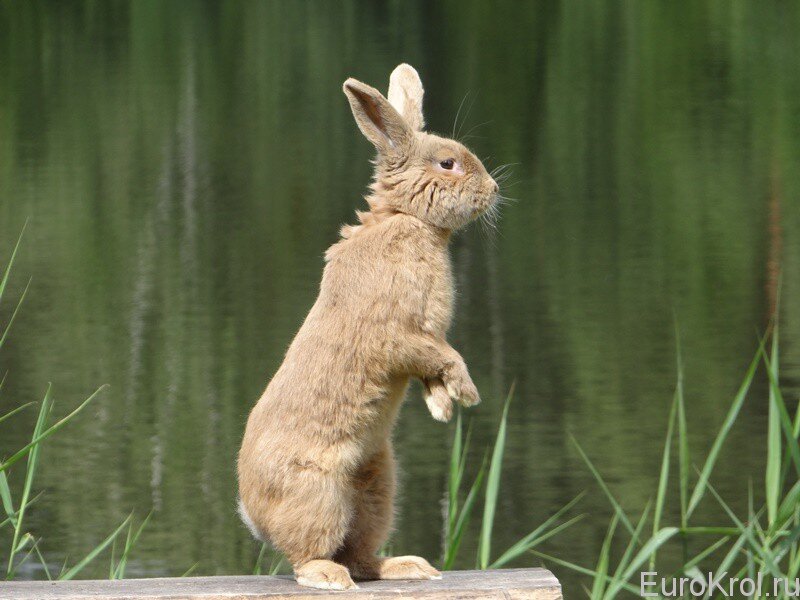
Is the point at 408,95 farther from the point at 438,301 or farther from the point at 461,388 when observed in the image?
the point at 461,388

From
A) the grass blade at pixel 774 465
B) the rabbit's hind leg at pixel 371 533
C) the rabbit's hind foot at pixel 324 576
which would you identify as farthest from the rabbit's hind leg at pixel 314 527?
the grass blade at pixel 774 465

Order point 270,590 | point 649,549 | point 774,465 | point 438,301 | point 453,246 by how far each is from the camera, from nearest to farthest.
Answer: point 270,590 → point 438,301 → point 649,549 → point 774,465 → point 453,246

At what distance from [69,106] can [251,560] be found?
49.8ft

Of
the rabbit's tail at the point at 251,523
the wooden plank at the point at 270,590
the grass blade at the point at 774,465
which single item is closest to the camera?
the wooden plank at the point at 270,590

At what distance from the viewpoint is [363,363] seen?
10.5 ft

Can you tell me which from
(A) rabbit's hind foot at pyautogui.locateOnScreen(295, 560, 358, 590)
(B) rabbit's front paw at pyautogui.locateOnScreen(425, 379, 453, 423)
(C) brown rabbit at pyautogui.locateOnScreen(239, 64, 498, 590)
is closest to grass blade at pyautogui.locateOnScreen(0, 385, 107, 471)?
(C) brown rabbit at pyautogui.locateOnScreen(239, 64, 498, 590)

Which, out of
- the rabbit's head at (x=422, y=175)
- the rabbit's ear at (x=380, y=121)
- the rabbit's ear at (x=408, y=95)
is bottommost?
the rabbit's head at (x=422, y=175)

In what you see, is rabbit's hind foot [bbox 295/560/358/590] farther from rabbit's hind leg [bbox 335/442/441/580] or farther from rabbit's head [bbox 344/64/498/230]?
rabbit's head [bbox 344/64/498/230]

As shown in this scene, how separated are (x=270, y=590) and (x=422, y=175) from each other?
100 centimetres

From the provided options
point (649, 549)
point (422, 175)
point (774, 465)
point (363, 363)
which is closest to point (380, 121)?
point (422, 175)

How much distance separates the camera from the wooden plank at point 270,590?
3.14 meters

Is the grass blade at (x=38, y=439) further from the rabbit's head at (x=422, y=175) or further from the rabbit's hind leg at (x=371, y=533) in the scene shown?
the rabbit's head at (x=422, y=175)

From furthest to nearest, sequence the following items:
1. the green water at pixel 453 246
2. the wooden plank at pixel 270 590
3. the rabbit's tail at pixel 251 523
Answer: the green water at pixel 453 246 < the rabbit's tail at pixel 251 523 < the wooden plank at pixel 270 590

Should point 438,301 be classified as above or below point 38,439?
above
